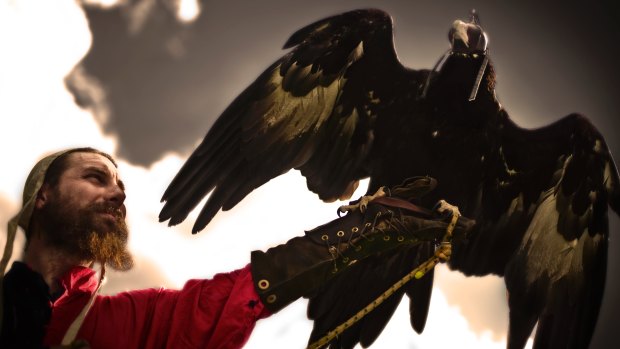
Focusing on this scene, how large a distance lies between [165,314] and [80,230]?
0.36m

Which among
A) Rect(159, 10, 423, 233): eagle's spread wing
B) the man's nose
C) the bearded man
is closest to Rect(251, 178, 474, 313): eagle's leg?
the bearded man

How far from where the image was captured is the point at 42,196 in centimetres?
211

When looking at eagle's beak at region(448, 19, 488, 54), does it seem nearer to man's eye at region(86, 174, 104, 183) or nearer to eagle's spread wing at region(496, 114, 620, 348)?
eagle's spread wing at region(496, 114, 620, 348)

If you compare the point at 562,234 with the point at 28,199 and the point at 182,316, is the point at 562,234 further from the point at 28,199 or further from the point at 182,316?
the point at 28,199

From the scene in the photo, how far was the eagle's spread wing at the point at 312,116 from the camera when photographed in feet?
7.47

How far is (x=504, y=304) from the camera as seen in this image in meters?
2.67

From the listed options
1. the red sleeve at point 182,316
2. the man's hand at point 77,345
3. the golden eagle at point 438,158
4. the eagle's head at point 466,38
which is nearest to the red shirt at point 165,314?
the red sleeve at point 182,316

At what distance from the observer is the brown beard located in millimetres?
2061

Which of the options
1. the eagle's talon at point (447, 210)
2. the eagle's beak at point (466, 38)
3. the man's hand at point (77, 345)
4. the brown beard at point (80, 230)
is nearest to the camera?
the man's hand at point (77, 345)

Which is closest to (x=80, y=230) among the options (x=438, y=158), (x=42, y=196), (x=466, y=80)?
(x=42, y=196)

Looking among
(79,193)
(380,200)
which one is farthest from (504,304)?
(79,193)

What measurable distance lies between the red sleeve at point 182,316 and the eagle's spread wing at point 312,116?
37cm

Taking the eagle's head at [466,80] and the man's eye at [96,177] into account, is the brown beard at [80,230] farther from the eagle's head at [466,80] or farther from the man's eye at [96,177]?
the eagle's head at [466,80]

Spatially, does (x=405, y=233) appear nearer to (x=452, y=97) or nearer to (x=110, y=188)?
(x=452, y=97)
